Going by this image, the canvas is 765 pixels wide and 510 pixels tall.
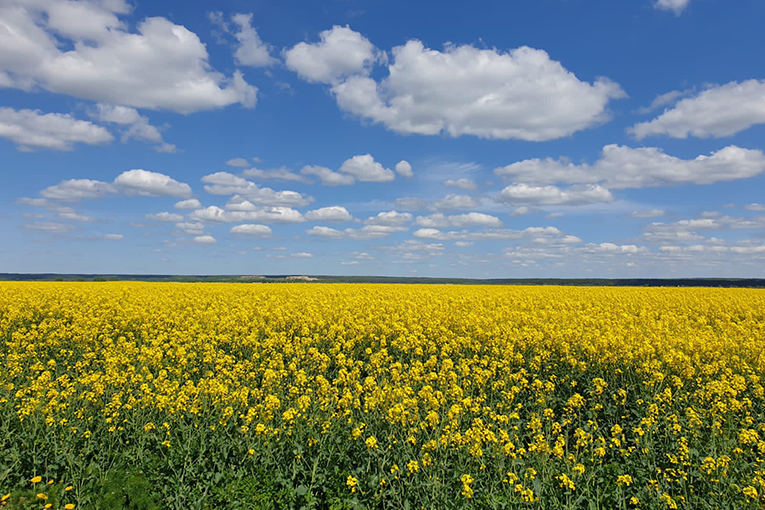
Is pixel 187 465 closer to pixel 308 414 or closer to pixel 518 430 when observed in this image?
pixel 308 414

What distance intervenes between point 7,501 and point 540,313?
51.0 feet

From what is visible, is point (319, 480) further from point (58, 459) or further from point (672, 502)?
point (672, 502)

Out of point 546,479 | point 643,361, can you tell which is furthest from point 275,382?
point 643,361

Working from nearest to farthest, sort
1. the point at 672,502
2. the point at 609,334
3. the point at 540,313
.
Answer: the point at 672,502 < the point at 609,334 < the point at 540,313

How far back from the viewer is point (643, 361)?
1039cm

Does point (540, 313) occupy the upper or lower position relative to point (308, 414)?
upper

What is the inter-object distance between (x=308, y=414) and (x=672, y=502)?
5521mm

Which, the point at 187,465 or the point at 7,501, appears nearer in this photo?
the point at 7,501

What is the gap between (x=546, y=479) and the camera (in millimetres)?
6039

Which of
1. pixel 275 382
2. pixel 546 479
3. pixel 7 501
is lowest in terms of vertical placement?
pixel 7 501

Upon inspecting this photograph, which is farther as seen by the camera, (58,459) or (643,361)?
(643,361)

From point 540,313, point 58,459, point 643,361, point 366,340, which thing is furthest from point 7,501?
point 540,313

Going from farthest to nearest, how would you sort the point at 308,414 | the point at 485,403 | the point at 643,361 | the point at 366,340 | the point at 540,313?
the point at 540,313
the point at 366,340
the point at 643,361
the point at 485,403
the point at 308,414

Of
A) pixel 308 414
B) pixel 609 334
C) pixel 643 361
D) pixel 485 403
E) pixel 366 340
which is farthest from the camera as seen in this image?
pixel 366 340
